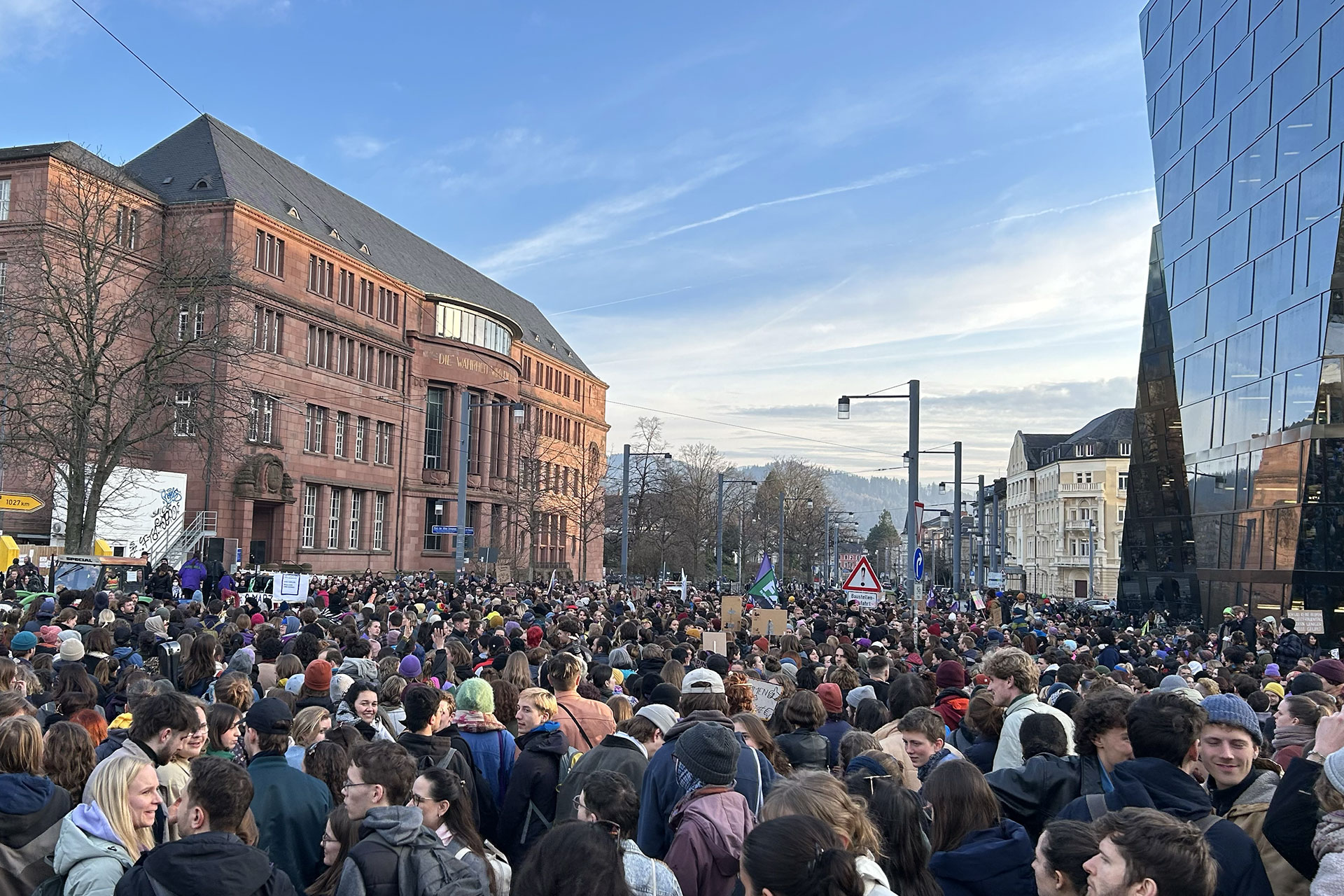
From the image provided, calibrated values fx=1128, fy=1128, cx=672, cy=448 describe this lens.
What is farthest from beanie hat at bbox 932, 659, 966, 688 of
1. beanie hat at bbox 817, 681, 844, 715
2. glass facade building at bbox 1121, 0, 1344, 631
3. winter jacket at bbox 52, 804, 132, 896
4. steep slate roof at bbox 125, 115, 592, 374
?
steep slate roof at bbox 125, 115, 592, 374

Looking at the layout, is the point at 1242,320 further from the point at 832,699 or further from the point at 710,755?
the point at 710,755

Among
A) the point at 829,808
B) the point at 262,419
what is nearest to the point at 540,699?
the point at 829,808

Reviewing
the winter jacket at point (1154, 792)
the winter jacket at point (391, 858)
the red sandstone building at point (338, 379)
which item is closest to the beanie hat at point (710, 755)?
the winter jacket at point (391, 858)

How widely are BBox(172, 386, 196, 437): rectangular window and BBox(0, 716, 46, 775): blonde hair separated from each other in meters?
30.4

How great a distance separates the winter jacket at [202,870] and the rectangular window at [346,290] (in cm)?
5573

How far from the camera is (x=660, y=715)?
6320 mm

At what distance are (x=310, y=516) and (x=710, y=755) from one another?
5319 centimetres

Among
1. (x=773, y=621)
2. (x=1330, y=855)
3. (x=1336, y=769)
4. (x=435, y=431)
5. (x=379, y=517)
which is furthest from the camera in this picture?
(x=435, y=431)

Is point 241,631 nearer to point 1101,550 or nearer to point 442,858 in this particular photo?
point 442,858

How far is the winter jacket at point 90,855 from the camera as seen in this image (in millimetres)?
4262

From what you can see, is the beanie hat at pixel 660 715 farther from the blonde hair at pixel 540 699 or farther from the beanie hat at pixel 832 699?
the beanie hat at pixel 832 699

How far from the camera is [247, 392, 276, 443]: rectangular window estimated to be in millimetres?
49531

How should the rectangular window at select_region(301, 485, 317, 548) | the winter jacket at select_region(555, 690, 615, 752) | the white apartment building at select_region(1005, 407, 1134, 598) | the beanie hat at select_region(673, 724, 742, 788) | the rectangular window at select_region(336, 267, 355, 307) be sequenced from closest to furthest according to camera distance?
the beanie hat at select_region(673, 724, 742, 788) < the winter jacket at select_region(555, 690, 615, 752) < the rectangular window at select_region(301, 485, 317, 548) < the rectangular window at select_region(336, 267, 355, 307) < the white apartment building at select_region(1005, 407, 1134, 598)

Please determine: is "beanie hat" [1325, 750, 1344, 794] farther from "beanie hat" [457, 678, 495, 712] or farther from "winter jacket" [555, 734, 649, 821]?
"beanie hat" [457, 678, 495, 712]
